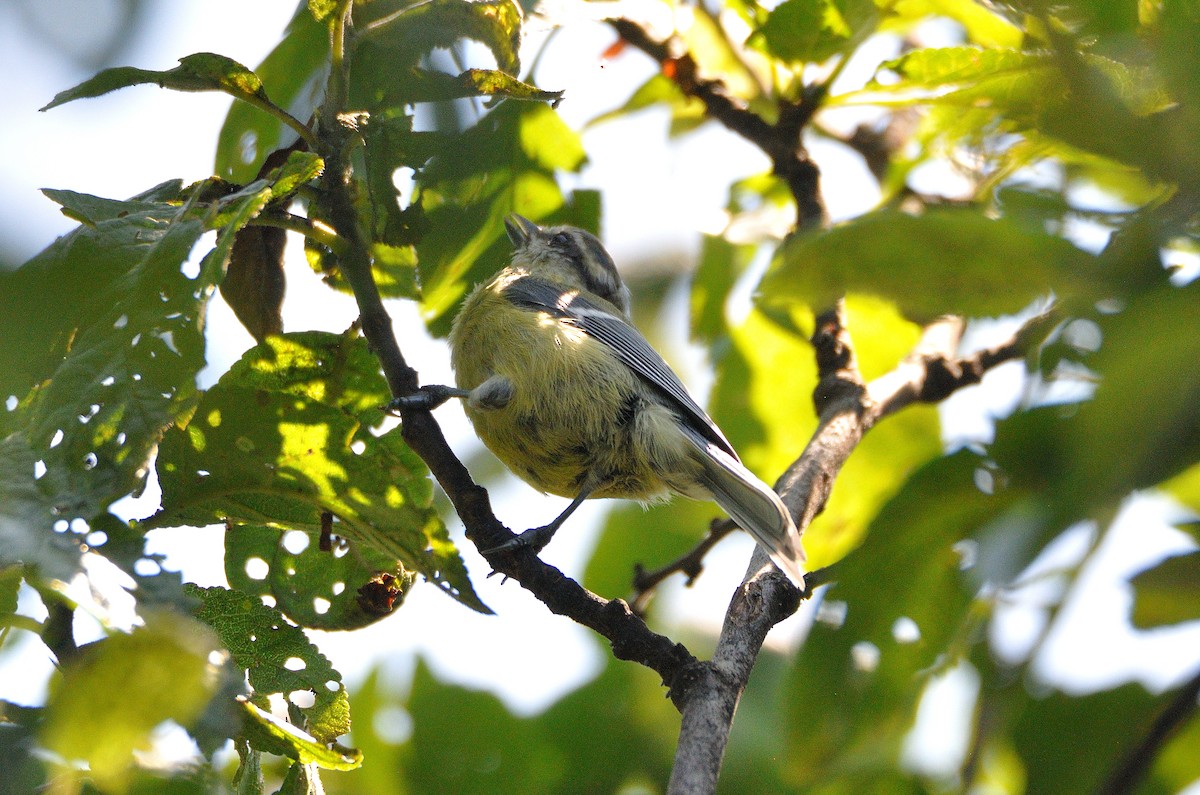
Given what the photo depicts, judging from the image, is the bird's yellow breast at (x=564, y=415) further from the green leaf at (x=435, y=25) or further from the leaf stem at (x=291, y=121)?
the green leaf at (x=435, y=25)

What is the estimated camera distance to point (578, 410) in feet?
11.5

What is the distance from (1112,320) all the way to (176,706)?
81 cm

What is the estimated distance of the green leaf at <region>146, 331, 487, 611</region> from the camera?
1971 mm

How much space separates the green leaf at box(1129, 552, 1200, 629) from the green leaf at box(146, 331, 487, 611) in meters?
1.13

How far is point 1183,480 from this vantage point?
144 cm

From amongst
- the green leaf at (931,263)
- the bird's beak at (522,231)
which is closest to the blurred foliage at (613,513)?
the green leaf at (931,263)

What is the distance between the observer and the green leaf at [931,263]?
0.83m

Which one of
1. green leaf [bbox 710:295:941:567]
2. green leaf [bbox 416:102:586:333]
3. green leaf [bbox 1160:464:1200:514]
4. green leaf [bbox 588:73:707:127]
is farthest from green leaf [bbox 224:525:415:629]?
green leaf [bbox 588:73:707:127]

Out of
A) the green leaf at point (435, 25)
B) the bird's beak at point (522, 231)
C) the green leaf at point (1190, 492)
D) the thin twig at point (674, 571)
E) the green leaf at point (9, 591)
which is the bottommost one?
the green leaf at point (9, 591)

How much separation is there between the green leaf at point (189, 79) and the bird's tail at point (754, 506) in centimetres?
149

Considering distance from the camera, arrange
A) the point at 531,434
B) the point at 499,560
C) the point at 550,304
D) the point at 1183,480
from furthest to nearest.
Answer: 1. the point at 550,304
2. the point at 531,434
3. the point at 499,560
4. the point at 1183,480

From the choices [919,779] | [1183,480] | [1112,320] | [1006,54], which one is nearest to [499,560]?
[919,779]

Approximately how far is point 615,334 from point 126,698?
3.10 m

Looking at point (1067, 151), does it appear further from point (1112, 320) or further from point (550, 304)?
point (550, 304)
